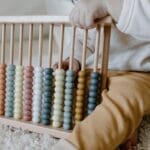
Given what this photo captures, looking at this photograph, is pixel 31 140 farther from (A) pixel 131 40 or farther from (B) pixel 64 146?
(A) pixel 131 40

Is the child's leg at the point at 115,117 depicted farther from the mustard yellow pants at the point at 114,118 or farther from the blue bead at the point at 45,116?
the blue bead at the point at 45,116

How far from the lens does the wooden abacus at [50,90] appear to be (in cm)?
56

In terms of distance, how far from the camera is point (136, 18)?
515mm

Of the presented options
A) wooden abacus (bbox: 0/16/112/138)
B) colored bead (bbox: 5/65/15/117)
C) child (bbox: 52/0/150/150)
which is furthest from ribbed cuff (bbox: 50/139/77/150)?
colored bead (bbox: 5/65/15/117)

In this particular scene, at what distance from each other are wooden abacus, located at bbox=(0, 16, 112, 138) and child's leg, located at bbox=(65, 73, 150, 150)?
45 mm

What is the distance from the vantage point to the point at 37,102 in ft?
2.03

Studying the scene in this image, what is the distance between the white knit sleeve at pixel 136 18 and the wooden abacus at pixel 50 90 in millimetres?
23

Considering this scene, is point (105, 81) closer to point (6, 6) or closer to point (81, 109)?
point (81, 109)

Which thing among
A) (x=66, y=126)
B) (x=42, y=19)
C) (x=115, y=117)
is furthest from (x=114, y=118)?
(x=42, y=19)

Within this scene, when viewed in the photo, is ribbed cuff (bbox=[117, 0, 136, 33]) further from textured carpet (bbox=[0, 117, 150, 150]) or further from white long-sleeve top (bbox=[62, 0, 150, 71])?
textured carpet (bbox=[0, 117, 150, 150])

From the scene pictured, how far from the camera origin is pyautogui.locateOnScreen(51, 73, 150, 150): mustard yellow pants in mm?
470

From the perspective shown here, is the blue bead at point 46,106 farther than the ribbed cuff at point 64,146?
Yes

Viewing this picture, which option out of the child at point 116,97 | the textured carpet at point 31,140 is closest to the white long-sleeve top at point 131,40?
the child at point 116,97

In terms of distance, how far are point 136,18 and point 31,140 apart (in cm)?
25
